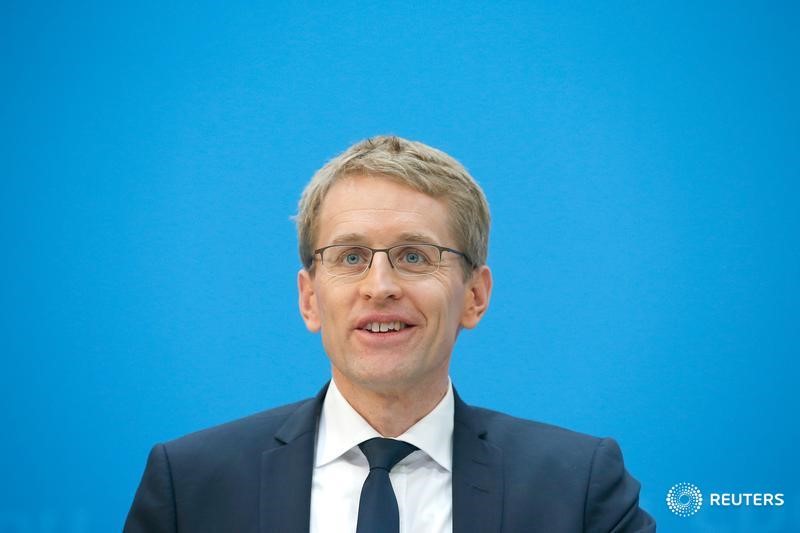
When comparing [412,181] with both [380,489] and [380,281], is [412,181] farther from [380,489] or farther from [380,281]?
[380,489]

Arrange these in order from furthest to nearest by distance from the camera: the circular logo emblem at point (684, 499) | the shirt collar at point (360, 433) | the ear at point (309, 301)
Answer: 1. the circular logo emblem at point (684, 499)
2. the ear at point (309, 301)
3. the shirt collar at point (360, 433)

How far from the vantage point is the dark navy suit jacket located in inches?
78.1

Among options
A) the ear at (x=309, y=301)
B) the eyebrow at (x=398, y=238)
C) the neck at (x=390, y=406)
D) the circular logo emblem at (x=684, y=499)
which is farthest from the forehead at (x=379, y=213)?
the circular logo emblem at (x=684, y=499)

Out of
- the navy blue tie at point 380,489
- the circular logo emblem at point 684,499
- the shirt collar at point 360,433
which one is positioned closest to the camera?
the navy blue tie at point 380,489

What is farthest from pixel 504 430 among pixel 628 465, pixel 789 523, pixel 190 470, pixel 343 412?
pixel 789 523

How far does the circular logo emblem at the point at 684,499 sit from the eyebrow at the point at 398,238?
1463mm

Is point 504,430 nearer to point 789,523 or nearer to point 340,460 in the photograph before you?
point 340,460

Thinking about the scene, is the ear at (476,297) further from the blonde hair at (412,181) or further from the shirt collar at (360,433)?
the shirt collar at (360,433)

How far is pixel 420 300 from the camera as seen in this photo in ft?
6.59

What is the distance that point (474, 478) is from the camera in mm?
2037

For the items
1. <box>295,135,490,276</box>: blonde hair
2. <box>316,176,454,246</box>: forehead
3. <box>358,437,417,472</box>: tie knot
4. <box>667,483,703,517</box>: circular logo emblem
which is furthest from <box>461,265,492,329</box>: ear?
<box>667,483,703,517</box>: circular logo emblem

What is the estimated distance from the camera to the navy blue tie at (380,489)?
195cm

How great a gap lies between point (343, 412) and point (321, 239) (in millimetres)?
385

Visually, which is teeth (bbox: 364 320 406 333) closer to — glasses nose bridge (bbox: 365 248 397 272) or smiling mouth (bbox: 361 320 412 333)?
smiling mouth (bbox: 361 320 412 333)
